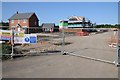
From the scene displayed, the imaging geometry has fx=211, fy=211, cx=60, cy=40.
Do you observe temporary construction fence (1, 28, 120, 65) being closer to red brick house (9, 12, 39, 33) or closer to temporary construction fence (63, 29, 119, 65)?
temporary construction fence (63, 29, 119, 65)

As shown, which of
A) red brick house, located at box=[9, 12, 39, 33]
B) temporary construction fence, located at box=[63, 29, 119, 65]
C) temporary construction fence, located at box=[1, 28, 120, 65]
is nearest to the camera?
temporary construction fence, located at box=[63, 29, 119, 65]

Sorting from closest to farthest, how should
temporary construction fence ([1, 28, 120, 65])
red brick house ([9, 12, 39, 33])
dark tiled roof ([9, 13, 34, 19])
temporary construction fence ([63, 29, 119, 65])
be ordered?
temporary construction fence ([63, 29, 119, 65]) → temporary construction fence ([1, 28, 120, 65]) → red brick house ([9, 12, 39, 33]) → dark tiled roof ([9, 13, 34, 19])

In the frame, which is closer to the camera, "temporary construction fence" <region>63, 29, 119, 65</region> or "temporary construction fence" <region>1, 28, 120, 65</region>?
"temporary construction fence" <region>63, 29, 119, 65</region>

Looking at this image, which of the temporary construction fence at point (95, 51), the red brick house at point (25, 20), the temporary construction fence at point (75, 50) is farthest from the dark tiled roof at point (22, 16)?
the temporary construction fence at point (95, 51)

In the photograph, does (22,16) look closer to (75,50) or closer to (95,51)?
(75,50)

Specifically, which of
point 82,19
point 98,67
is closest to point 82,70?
point 98,67

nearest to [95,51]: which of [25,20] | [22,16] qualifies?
[25,20]

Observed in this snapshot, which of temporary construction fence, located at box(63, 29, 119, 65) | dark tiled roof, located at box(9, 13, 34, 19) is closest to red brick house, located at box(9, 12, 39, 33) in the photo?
dark tiled roof, located at box(9, 13, 34, 19)

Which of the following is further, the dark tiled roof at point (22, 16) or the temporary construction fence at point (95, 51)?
the dark tiled roof at point (22, 16)

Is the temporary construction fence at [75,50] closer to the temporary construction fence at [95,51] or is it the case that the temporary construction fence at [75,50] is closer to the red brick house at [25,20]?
the temporary construction fence at [95,51]

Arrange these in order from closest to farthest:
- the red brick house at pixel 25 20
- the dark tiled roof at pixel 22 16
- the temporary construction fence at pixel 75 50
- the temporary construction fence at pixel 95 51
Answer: the temporary construction fence at pixel 95 51, the temporary construction fence at pixel 75 50, the red brick house at pixel 25 20, the dark tiled roof at pixel 22 16

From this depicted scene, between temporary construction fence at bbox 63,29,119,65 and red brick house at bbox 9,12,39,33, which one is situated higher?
red brick house at bbox 9,12,39,33

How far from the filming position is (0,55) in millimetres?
12328

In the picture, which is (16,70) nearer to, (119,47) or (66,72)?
(66,72)
